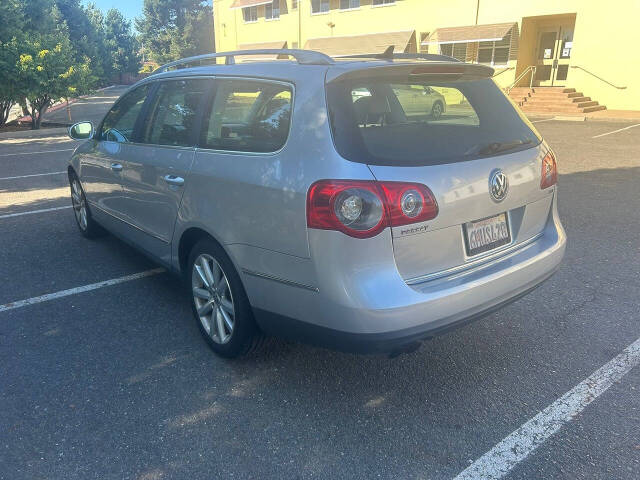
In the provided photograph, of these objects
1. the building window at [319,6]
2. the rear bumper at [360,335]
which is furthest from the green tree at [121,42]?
the rear bumper at [360,335]

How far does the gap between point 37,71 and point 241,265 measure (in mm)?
17130

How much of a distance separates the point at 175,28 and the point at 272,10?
42.2 metres

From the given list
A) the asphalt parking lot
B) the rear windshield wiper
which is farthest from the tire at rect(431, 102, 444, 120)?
the asphalt parking lot

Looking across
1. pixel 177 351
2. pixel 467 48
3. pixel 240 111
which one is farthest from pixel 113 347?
pixel 467 48

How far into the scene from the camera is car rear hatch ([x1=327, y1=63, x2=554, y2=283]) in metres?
2.45

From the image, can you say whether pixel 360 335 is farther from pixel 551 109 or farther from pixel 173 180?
pixel 551 109

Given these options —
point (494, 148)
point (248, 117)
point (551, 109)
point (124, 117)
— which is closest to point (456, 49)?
point (551, 109)

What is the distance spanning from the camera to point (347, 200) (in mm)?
2332

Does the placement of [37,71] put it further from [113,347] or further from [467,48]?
[467,48]

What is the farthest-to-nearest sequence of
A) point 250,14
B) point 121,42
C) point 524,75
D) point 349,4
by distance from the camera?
1. point 121,42
2. point 250,14
3. point 349,4
4. point 524,75

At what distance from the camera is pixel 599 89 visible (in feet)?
71.0

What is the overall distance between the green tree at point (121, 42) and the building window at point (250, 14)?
1328 inches

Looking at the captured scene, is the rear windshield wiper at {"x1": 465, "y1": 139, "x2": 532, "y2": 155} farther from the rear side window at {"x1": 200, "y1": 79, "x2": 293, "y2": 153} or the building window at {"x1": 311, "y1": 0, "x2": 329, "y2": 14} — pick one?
the building window at {"x1": 311, "y1": 0, "x2": 329, "y2": 14}

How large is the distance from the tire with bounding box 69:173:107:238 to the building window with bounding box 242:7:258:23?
35.0 metres
